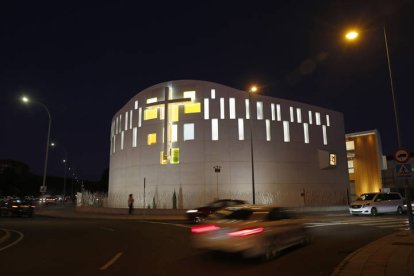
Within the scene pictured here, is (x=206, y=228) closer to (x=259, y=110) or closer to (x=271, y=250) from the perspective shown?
(x=271, y=250)

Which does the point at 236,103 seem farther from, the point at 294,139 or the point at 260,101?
the point at 294,139

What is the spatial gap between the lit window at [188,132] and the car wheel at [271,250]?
28894mm

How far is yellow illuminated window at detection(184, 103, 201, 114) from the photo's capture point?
3878 centimetres

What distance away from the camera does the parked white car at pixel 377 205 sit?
2508 cm

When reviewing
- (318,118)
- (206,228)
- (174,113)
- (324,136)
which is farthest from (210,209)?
(318,118)

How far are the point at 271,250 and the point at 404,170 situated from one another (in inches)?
312

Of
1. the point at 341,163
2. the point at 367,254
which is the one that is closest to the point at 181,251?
the point at 367,254

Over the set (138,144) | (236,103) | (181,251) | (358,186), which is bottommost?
(181,251)

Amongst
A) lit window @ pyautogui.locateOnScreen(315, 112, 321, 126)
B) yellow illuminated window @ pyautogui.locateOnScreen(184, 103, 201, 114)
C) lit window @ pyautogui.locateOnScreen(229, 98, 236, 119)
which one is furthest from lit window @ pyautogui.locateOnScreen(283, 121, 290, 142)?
yellow illuminated window @ pyautogui.locateOnScreen(184, 103, 201, 114)

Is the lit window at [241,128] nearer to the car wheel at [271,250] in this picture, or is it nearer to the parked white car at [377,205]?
the parked white car at [377,205]

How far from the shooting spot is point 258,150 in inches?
1531

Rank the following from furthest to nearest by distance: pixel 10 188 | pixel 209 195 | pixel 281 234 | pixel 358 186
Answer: pixel 10 188 < pixel 358 186 < pixel 209 195 < pixel 281 234

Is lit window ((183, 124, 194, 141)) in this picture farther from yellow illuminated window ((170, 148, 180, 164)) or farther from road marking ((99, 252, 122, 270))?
road marking ((99, 252, 122, 270))

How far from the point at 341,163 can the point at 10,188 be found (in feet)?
224
